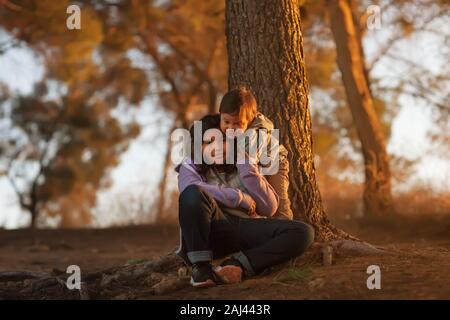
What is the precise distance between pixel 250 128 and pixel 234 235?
674 millimetres

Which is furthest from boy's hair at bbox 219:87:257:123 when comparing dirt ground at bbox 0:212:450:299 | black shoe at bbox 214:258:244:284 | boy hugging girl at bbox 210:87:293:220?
dirt ground at bbox 0:212:450:299

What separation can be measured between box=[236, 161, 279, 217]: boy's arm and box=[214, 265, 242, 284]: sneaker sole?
43 centimetres

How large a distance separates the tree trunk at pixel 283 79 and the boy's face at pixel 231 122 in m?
1.02

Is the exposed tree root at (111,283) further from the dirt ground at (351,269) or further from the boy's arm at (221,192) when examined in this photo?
the boy's arm at (221,192)

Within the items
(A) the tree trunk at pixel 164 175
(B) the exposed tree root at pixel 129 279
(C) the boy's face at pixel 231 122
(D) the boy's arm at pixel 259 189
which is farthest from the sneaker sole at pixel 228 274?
(A) the tree trunk at pixel 164 175

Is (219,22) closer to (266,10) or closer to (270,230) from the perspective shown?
(266,10)

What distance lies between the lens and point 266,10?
607 centimetres

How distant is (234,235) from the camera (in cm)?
499

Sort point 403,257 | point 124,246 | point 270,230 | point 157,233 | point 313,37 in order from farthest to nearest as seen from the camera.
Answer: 1. point 313,37
2. point 157,233
3. point 124,246
4. point 403,257
5. point 270,230

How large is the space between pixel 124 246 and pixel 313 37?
6340 mm

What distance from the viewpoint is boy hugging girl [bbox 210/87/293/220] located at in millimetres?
4898

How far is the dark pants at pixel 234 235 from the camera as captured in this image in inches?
188

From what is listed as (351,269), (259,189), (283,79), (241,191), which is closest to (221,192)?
(241,191)
